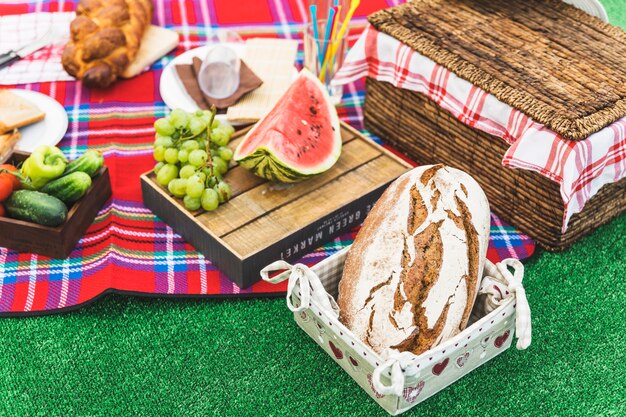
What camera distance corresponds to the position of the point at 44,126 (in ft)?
8.89

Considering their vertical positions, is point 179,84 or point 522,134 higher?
point 522,134

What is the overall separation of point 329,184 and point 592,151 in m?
0.77

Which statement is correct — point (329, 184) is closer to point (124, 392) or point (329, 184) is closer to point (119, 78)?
point (124, 392)

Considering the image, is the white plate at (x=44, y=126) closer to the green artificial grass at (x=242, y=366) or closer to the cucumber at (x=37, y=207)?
the cucumber at (x=37, y=207)

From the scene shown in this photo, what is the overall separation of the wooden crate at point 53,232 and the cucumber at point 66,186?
0.05m

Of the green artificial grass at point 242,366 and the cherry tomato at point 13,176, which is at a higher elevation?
the cherry tomato at point 13,176

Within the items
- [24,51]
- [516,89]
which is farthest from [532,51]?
[24,51]

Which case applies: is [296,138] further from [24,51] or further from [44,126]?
[24,51]

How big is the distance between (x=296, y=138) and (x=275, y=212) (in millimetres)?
245

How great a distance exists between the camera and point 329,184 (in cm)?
242

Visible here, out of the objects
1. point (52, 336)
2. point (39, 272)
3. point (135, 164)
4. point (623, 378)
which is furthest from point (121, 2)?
point (623, 378)

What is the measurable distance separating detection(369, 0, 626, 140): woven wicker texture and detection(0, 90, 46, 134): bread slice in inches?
46.9

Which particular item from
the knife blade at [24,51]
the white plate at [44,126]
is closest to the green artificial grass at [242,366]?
the white plate at [44,126]

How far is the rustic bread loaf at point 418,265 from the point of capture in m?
1.79
